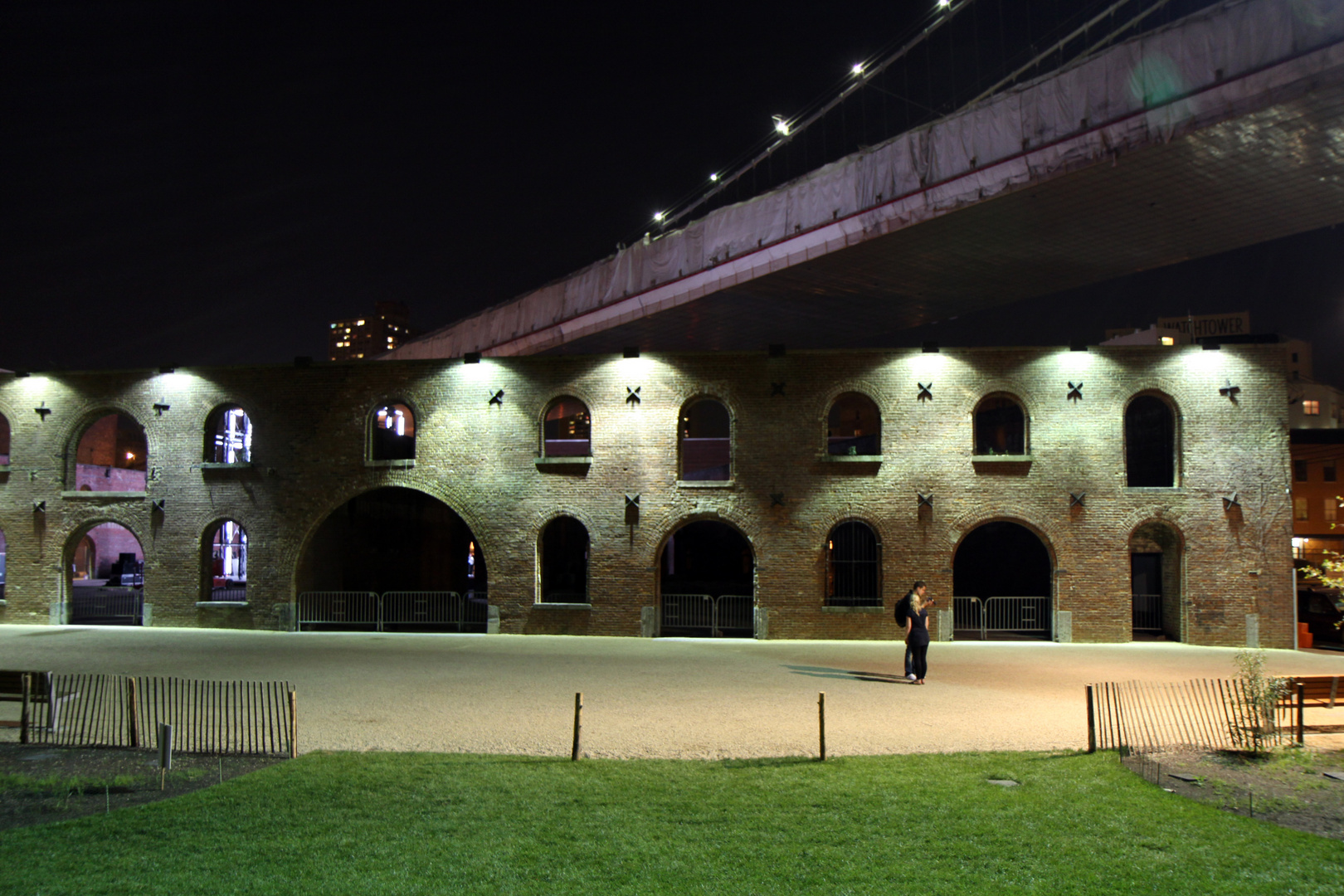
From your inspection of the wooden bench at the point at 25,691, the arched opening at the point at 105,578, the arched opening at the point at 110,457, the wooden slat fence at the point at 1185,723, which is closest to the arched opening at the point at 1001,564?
the wooden slat fence at the point at 1185,723

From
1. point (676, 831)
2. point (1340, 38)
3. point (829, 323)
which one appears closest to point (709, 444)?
point (829, 323)

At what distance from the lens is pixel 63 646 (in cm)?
1955

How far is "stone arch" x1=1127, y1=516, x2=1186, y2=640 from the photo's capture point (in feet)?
69.3

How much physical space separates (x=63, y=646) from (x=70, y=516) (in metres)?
6.22

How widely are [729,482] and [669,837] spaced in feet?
49.3

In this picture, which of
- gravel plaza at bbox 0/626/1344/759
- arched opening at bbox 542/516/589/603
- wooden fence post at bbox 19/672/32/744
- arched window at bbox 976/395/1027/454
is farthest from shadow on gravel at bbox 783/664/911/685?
arched window at bbox 976/395/1027/454

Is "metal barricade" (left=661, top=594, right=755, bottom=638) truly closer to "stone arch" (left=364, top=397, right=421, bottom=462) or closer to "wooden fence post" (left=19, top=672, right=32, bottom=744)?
"stone arch" (left=364, top=397, right=421, bottom=462)

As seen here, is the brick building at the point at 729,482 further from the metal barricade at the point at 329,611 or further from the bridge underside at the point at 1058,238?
the bridge underside at the point at 1058,238

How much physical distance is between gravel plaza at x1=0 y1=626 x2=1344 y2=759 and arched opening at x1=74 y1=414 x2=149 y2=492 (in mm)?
22190

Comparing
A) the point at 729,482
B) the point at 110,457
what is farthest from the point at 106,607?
the point at 110,457

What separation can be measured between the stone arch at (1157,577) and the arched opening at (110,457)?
38099 mm

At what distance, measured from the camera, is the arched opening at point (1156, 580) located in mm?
21533

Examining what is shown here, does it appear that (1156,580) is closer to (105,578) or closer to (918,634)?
(918,634)

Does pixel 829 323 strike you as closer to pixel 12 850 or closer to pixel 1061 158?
pixel 1061 158
